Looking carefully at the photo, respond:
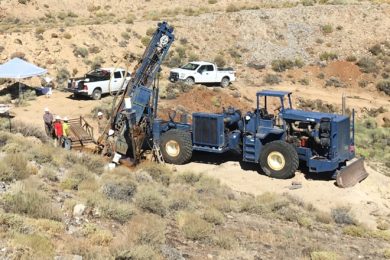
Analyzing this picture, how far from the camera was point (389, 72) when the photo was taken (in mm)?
45312

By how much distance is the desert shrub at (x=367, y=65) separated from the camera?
45.3m

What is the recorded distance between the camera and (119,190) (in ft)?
49.3

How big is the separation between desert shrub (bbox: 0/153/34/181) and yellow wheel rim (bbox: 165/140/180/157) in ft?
24.1

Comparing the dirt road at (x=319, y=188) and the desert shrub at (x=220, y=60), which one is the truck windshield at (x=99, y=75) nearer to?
the dirt road at (x=319, y=188)

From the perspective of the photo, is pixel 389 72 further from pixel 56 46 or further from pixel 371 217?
pixel 371 217

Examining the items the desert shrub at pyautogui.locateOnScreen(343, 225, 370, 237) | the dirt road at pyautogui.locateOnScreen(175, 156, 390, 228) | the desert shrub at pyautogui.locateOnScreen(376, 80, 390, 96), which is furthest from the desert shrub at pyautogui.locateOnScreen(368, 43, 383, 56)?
the desert shrub at pyautogui.locateOnScreen(343, 225, 370, 237)

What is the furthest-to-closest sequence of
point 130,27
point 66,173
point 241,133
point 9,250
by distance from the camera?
point 130,27, point 241,133, point 66,173, point 9,250

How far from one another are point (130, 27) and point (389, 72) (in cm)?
2240

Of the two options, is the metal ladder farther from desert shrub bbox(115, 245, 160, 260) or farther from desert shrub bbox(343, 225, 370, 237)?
desert shrub bbox(115, 245, 160, 260)

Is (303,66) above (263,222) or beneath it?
above

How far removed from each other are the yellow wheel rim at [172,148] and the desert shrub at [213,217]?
738 cm

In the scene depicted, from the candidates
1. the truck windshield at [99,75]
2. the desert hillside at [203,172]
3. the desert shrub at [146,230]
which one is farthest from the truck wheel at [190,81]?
the desert shrub at [146,230]

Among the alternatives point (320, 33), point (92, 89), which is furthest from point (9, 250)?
point (320, 33)

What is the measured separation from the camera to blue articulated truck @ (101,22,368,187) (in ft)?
63.9
